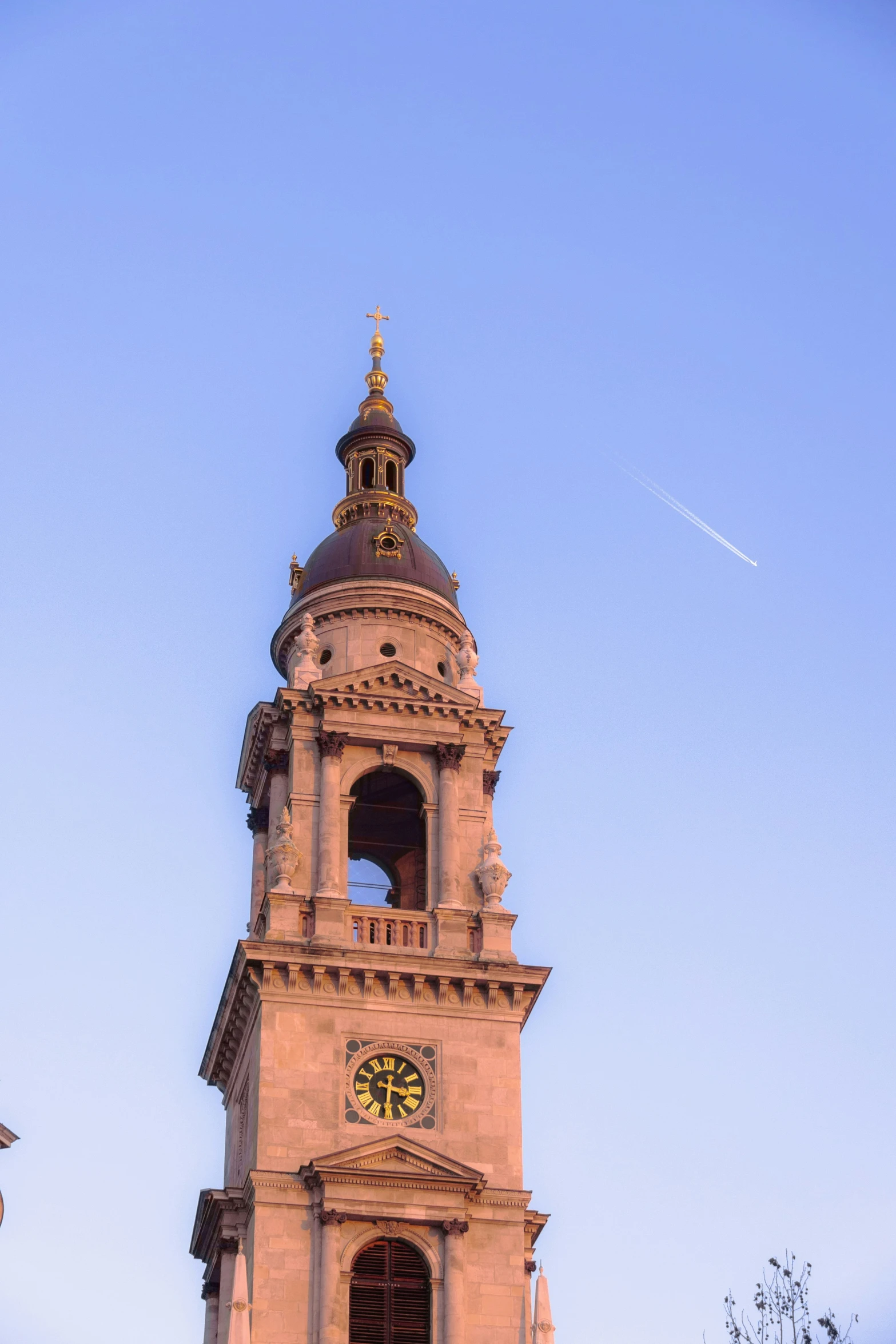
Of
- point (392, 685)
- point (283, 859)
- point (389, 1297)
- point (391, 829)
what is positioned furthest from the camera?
point (391, 829)

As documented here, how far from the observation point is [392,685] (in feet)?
204

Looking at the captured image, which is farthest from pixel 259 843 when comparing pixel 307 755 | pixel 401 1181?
pixel 401 1181

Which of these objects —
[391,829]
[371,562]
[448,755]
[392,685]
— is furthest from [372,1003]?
[371,562]

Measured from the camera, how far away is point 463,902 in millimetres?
59562

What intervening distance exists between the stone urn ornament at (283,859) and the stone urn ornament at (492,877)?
15.6ft

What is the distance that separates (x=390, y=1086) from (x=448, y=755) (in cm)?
966

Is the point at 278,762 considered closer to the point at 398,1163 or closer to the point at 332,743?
the point at 332,743

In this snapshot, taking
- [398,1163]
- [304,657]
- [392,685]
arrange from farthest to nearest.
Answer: [304,657], [392,685], [398,1163]

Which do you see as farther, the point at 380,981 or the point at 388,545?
the point at 388,545

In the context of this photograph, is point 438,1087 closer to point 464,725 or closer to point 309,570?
point 464,725

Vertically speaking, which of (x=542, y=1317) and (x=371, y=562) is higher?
(x=371, y=562)

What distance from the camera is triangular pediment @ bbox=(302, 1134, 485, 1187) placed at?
54094 millimetres

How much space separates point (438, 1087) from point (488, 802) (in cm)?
911

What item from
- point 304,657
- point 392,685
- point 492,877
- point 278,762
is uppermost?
point 304,657
